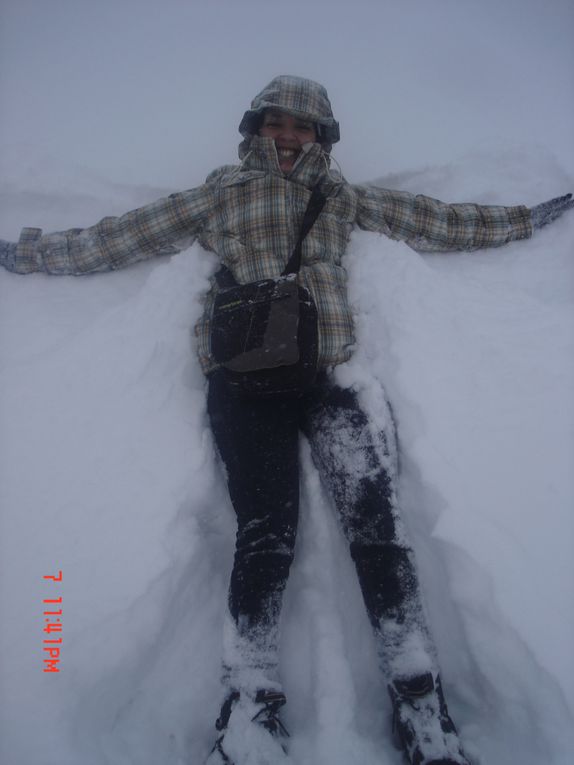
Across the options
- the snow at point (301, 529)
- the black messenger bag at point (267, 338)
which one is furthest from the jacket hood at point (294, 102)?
the black messenger bag at point (267, 338)

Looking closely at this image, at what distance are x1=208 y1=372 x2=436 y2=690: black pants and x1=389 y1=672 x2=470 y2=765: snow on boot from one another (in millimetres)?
44

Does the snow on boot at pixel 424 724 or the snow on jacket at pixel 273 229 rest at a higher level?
the snow on jacket at pixel 273 229

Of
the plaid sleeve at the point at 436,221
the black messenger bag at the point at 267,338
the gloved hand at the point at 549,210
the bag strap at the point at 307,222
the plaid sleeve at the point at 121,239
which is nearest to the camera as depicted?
the black messenger bag at the point at 267,338

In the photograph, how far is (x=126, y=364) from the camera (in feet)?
6.33

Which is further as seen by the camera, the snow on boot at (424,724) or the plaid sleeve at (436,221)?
the plaid sleeve at (436,221)

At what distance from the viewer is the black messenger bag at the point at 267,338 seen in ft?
5.08

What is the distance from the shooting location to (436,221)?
2385 millimetres

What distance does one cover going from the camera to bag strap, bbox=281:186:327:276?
1.85 meters

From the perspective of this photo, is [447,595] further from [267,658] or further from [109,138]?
[109,138]

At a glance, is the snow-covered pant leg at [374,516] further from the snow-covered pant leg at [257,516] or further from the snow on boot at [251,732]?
the snow on boot at [251,732]

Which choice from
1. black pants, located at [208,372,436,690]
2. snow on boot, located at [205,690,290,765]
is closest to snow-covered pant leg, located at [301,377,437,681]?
black pants, located at [208,372,436,690]

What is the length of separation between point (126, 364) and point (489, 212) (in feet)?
7.05

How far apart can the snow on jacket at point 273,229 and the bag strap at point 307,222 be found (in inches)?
2.1

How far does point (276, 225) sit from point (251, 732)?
1.89 meters
